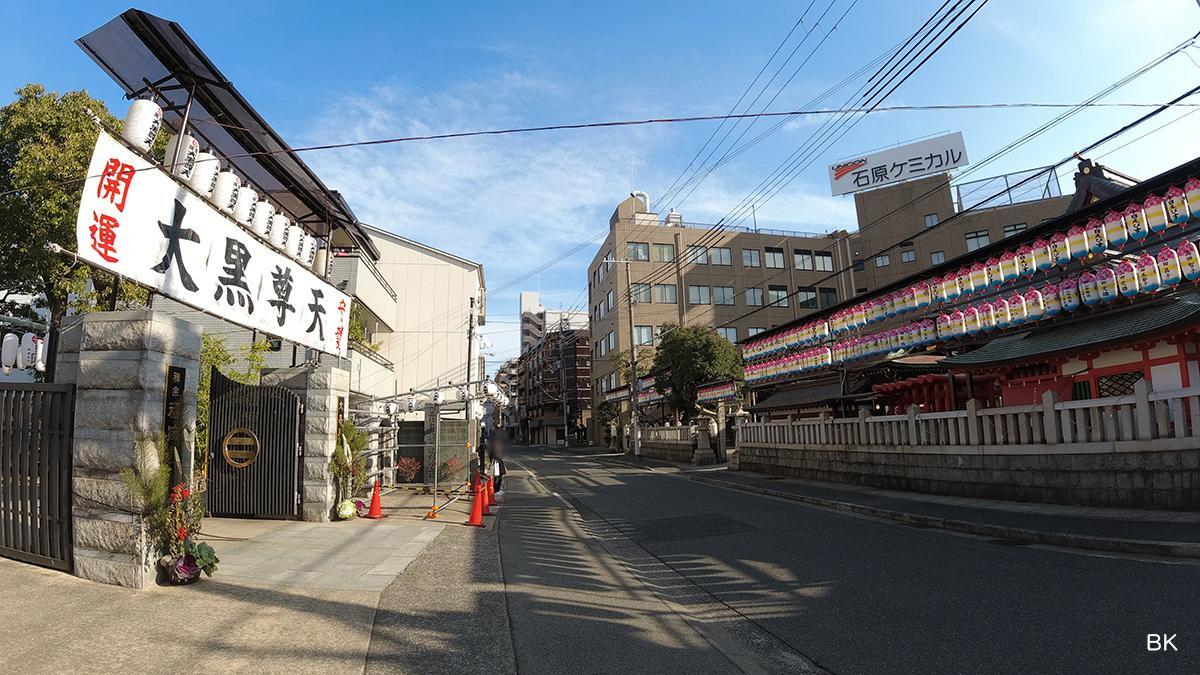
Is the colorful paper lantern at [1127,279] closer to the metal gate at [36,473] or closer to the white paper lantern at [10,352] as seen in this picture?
the metal gate at [36,473]

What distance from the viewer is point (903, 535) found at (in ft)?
30.4

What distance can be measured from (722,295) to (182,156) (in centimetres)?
5119

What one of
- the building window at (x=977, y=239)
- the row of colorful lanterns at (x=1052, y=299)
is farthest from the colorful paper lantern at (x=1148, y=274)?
the building window at (x=977, y=239)

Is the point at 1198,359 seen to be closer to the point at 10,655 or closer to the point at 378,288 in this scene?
the point at 10,655

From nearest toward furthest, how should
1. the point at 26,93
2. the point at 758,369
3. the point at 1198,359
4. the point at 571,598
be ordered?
the point at 571,598 → the point at 1198,359 → the point at 26,93 → the point at 758,369

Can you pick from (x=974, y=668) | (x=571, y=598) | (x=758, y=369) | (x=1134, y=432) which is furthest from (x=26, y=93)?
(x=758, y=369)

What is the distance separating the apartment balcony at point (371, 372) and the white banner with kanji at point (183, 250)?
23.8 feet

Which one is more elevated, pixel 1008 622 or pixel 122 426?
pixel 122 426

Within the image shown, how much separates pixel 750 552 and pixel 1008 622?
3.85 meters

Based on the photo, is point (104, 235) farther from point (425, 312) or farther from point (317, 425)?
point (425, 312)

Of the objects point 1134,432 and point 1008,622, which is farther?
point 1134,432

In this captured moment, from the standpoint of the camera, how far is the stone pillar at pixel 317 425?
10.8m

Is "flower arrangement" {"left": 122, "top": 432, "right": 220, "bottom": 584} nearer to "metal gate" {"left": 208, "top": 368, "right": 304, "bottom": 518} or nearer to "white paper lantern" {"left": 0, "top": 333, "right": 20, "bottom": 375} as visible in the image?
"metal gate" {"left": 208, "top": 368, "right": 304, "bottom": 518}

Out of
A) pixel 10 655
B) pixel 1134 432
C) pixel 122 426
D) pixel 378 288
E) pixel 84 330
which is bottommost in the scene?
pixel 10 655
